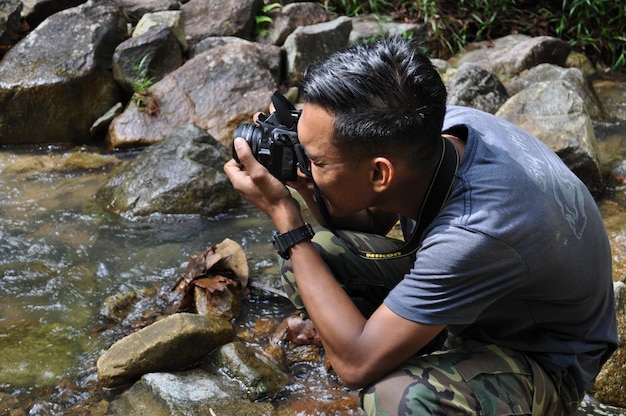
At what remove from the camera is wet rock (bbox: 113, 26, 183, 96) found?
5867 mm

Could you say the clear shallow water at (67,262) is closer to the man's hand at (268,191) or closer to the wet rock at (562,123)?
the man's hand at (268,191)

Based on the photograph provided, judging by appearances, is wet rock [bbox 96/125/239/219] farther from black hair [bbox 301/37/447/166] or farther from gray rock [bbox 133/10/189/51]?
black hair [bbox 301/37/447/166]

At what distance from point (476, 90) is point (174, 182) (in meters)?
2.58

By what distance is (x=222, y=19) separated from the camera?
6.81 metres

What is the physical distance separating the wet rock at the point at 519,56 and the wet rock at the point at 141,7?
307 cm

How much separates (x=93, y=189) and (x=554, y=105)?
10.7ft

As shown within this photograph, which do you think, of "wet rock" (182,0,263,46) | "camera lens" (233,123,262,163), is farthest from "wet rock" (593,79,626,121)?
"camera lens" (233,123,262,163)

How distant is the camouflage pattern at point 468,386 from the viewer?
71.0 inches

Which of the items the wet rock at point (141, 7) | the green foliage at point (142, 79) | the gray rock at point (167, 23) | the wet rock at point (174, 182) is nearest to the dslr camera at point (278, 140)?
the wet rock at point (174, 182)

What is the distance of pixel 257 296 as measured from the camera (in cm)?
341

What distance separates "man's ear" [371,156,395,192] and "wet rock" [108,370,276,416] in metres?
1.11

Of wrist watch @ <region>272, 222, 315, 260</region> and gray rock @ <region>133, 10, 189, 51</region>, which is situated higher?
wrist watch @ <region>272, 222, 315, 260</region>

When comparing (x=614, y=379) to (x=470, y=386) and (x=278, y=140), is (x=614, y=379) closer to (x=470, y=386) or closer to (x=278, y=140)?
(x=470, y=386)

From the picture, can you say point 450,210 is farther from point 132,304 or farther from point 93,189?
point 93,189
